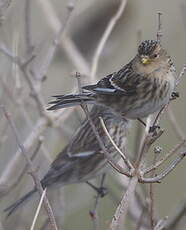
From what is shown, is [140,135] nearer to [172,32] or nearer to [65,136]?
[65,136]

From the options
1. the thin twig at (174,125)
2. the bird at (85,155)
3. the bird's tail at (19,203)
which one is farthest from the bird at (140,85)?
the bird's tail at (19,203)

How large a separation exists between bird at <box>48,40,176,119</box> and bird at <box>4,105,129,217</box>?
0.78m

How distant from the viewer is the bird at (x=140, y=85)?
185 inches

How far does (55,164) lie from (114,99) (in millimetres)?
1102

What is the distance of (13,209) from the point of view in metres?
5.09

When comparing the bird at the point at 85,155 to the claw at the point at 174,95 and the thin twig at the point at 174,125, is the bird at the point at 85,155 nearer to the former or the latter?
the thin twig at the point at 174,125

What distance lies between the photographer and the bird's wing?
4.85 meters

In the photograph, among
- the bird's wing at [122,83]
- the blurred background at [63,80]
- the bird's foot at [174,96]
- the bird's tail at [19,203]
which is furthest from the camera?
the blurred background at [63,80]

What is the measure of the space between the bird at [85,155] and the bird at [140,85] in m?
0.78

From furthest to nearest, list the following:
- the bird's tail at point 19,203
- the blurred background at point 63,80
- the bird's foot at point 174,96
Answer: the blurred background at point 63,80 → the bird's tail at point 19,203 → the bird's foot at point 174,96

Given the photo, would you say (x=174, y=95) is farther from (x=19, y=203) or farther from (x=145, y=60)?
(x=19, y=203)

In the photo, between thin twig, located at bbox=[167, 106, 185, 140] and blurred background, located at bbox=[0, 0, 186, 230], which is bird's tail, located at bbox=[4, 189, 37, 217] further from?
thin twig, located at bbox=[167, 106, 185, 140]

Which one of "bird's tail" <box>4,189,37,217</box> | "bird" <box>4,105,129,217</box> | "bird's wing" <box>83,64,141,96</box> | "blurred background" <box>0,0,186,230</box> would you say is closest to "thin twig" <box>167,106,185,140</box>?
"blurred background" <box>0,0,186,230</box>

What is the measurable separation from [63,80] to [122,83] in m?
2.30
